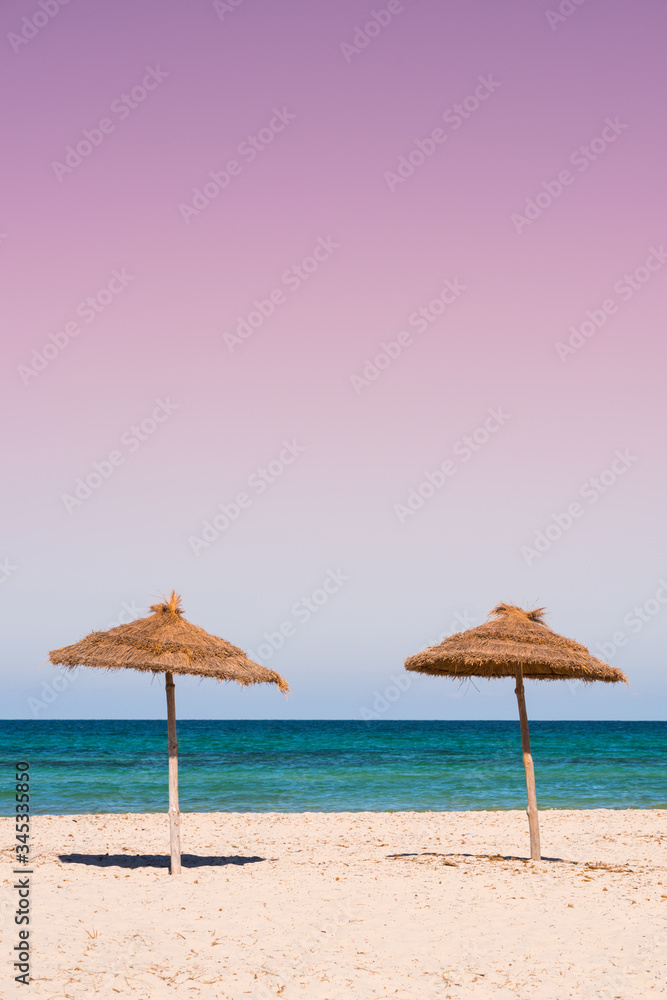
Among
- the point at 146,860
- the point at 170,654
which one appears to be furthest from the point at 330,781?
the point at 170,654

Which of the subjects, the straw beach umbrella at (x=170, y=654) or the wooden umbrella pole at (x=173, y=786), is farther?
the wooden umbrella pole at (x=173, y=786)

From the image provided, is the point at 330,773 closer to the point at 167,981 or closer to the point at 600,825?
the point at 600,825

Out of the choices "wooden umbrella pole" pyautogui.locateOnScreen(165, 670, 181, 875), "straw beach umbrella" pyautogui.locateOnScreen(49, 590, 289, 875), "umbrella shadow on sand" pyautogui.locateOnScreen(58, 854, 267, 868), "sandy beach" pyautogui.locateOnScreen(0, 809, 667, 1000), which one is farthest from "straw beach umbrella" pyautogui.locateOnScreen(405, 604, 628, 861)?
"umbrella shadow on sand" pyautogui.locateOnScreen(58, 854, 267, 868)

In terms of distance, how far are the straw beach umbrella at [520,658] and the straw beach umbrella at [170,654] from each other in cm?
249

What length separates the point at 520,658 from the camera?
1162cm

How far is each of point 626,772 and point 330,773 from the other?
12.9 m

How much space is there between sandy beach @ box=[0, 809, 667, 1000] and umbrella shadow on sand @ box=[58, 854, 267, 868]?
0.04 metres

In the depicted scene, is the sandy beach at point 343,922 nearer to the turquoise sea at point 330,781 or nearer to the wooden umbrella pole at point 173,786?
the wooden umbrella pole at point 173,786

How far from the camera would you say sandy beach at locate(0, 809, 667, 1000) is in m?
6.80

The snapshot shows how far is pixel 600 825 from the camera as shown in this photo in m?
18.5

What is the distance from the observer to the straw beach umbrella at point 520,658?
38.4 feet

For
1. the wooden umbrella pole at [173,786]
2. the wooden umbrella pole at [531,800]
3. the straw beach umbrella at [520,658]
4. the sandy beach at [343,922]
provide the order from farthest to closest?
the wooden umbrella pole at [531,800] < the straw beach umbrella at [520,658] < the wooden umbrella pole at [173,786] < the sandy beach at [343,922]

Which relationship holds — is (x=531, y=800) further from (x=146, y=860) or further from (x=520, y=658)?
(x=146, y=860)

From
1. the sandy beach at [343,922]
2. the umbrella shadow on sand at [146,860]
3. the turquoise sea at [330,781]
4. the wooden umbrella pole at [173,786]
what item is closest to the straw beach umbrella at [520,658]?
the sandy beach at [343,922]
